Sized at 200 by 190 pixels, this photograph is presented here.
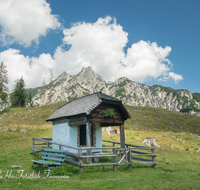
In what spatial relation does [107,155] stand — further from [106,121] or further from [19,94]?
[19,94]

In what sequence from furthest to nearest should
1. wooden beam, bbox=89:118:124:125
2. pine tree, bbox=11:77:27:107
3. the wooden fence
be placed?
pine tree, bbox=11:77:27:107
wooden beam, bbox=89:118:124:125
the wooden fence

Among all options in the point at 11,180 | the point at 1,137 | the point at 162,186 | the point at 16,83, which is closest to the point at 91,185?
the point at 162,186

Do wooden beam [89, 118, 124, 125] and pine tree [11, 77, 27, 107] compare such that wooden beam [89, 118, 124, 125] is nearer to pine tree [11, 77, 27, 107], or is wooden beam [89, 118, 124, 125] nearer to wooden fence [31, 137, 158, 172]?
wooden fence [31, 137, 158, 172]

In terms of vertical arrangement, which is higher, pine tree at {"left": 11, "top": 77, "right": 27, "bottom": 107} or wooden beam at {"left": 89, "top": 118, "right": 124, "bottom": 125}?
pine tree at {"left": 11, "top": 77, "right": 27, "bottom": 107}

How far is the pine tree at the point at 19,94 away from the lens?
63112 mm

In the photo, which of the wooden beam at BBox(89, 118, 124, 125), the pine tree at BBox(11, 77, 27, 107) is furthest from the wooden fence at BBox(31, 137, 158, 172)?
the pine tree at BBox(11, 77, 27, 107)

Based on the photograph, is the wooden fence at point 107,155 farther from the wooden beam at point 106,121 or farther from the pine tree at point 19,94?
the pine tree at point 19,94

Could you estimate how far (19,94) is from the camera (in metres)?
63.6

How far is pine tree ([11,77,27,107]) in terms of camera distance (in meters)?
63.1

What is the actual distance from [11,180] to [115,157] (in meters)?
6.21

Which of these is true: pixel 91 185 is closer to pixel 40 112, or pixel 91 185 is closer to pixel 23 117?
pixel 23 117

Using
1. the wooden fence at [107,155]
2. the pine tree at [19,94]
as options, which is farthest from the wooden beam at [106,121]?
the pine tree at [19,94]

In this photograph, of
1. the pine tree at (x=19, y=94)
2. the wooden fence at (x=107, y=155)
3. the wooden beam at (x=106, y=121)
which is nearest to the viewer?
the wooden fence at (x=107, y=155)

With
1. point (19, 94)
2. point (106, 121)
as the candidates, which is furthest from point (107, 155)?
point (19, 94)
